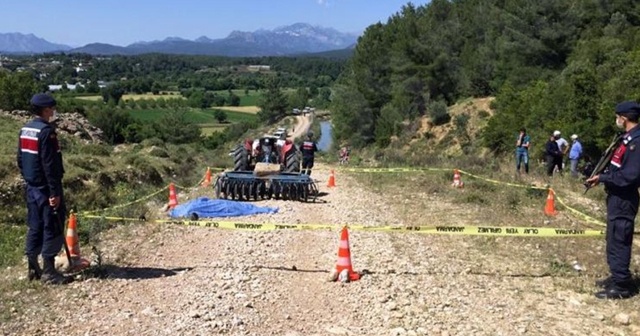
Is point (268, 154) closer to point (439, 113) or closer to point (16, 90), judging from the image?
point (16, 90)

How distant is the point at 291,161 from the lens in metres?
15.3

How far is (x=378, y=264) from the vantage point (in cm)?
884

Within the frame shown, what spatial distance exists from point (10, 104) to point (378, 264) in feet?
133

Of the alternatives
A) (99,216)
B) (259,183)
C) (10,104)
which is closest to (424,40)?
(10,104)

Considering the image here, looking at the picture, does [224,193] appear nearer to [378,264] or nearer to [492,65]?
[378,264]

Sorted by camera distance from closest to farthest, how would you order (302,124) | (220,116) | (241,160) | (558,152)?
(241,160), (558,152), (302,124), (220,116)

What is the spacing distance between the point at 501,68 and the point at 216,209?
41.9 meters

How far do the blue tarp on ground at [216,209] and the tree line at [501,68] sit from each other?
21.4 meters

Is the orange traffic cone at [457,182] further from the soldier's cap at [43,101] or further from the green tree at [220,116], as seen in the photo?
the green tree at [220,116]

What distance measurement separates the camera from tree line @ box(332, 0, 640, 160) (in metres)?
31.2

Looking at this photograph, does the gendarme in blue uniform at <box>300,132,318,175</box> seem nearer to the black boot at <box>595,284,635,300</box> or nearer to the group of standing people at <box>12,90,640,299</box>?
the group of standing people at <box>12,90,640,299</box>

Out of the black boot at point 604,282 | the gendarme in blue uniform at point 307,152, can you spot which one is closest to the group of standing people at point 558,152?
the gendarme in blue uniform at point 307,152

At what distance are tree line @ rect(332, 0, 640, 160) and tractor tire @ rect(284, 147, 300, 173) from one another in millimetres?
18641

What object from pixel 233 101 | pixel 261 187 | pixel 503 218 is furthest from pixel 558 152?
pixel 233 101
